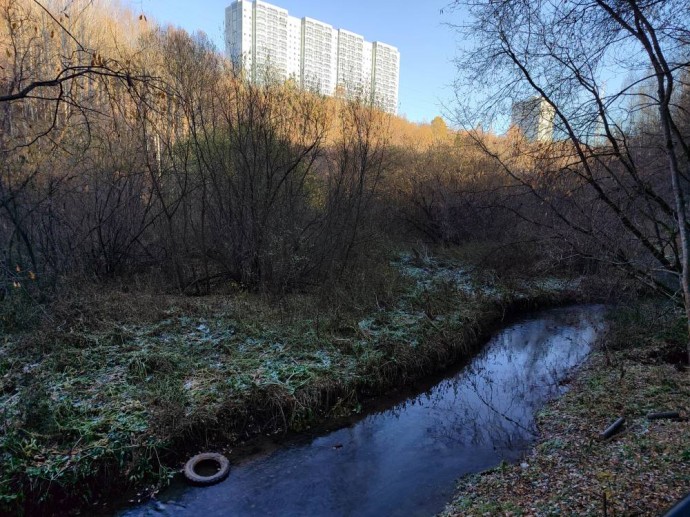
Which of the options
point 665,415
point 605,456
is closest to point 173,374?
point 605,456

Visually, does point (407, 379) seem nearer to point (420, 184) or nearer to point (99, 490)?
point (99, 490)

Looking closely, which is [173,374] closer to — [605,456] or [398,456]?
[398,456]

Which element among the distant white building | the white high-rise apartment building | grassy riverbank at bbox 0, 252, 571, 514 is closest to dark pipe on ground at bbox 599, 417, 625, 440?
grassy riverbank at bbox 0, 252, 571, 514

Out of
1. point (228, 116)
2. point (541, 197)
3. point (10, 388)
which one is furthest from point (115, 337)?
point (541, 197)

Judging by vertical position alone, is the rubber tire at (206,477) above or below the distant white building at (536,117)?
below

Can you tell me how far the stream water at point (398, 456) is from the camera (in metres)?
4.66

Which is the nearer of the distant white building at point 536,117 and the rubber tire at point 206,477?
the rubber tire at point 206,477

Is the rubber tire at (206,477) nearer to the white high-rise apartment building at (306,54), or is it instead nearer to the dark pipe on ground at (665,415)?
the dark pipe on ground at (665,415)

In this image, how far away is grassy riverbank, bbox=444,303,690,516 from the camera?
355 centimetres

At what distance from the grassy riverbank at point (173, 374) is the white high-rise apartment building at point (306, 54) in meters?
5.74

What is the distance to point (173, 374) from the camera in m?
6.27

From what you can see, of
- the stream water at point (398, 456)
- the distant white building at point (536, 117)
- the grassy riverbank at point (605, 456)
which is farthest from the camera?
the distant white building at point (536, 117)

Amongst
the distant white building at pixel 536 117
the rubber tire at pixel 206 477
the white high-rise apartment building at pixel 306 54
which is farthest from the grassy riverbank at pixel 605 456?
the white high-rise apartment building at pixel 306 54

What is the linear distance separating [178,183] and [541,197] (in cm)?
826
